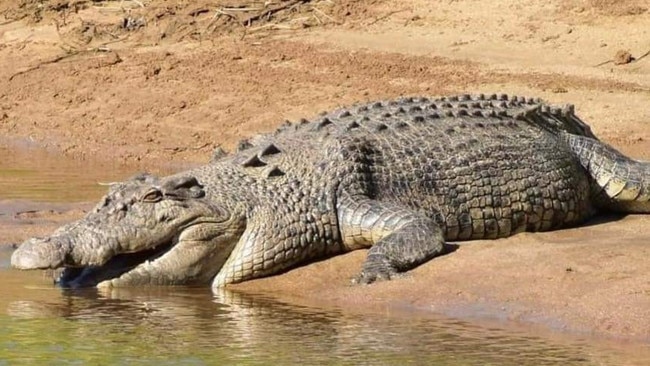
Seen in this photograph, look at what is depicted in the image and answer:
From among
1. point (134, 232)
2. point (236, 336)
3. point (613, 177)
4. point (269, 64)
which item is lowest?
point (236, 336)

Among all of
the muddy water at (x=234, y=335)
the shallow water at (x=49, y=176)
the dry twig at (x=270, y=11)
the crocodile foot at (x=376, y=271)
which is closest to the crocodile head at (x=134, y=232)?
the muddy water at (x=234, y=335)

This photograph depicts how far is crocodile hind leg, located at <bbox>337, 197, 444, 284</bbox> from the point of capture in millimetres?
8508

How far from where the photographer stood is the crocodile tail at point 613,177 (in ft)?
33.6

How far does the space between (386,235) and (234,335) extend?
1.58 metres

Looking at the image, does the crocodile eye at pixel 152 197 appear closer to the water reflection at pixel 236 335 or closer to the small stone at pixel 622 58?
the water reflection at pixel 236 335

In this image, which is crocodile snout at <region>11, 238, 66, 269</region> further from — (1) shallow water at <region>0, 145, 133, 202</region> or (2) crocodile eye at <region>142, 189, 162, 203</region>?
(1) shallow water at <region>0, 145, 133, 202</region>

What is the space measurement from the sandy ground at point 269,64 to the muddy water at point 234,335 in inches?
212

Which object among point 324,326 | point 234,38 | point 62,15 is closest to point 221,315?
point 324,326

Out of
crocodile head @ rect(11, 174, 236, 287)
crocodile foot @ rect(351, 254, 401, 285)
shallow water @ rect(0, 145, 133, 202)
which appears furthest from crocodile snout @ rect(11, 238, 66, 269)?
shallow water @ rect(0, 145, 133, 202)

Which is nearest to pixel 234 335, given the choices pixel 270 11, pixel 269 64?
→ pixel 269 64

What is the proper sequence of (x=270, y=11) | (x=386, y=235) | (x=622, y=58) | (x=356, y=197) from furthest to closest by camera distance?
(x=270, y=11) → (x=622, y=58) → (x=356, y=197) → (x=386, y=235)

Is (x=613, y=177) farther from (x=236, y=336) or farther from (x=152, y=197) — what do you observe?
(x=236, y=336)

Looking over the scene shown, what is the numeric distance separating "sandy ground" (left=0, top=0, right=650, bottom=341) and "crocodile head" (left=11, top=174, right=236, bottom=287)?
5.04 m

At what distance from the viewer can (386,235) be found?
8.85 m
